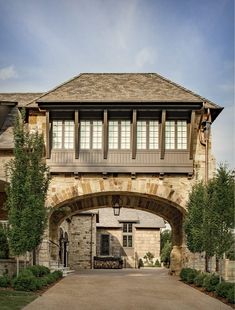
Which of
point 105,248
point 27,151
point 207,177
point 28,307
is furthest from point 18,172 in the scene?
point 105,248

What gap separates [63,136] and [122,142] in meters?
2.66

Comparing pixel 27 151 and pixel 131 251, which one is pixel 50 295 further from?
pixel 131 251

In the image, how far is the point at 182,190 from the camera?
22.7m

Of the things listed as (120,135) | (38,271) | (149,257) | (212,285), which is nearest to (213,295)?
(212,285)

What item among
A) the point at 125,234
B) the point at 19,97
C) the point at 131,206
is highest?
the point at 19,97

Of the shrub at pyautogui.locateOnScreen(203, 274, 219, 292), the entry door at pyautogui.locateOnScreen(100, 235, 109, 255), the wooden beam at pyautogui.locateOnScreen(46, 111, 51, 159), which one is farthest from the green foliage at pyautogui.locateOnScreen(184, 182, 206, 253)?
the entry door at pyautogui.locateOnScreen(100, 235, 109, 255)

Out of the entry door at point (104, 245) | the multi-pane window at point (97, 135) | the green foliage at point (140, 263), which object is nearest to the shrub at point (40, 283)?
the multi-pane window at point (97, 135)

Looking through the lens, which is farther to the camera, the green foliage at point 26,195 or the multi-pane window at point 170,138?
the multi-pane window at point 170,138

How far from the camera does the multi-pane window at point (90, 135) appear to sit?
2248cm

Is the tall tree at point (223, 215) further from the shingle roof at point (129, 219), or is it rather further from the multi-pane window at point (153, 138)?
the shingle roof at point (129, 219)

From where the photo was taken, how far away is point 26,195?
17375 mm

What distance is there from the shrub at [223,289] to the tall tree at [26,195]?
6403 millimetres

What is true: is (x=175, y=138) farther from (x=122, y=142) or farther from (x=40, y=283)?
(x=40, y=283)

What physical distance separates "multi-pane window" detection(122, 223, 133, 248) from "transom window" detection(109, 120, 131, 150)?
73.4ft
